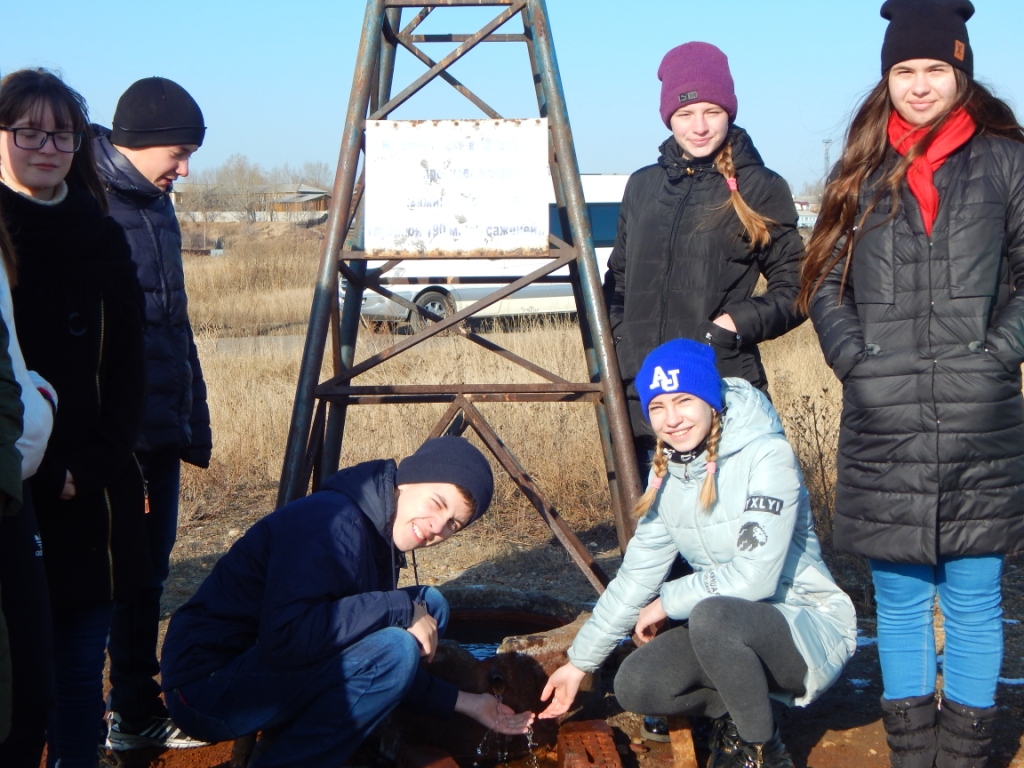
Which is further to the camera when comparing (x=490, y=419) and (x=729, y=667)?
(x=490, y=419)

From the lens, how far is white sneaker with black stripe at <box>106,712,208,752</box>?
10.2ft

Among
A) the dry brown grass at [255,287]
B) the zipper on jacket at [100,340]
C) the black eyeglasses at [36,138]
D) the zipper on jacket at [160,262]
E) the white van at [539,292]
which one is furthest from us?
the dry brown grass at [255,287]

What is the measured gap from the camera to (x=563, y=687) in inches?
115

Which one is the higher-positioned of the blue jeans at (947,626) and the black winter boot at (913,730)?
the blue jeans at (947,626)

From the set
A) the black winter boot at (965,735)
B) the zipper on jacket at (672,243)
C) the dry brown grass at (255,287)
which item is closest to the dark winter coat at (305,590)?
the zipper on jacket at (672,243)

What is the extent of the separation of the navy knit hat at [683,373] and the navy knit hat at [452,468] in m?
0.49

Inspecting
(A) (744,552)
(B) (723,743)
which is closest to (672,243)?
(A) (744,552)

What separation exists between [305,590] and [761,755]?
124 centimetres

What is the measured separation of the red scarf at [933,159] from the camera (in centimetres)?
264

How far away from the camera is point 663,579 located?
9.77 ft

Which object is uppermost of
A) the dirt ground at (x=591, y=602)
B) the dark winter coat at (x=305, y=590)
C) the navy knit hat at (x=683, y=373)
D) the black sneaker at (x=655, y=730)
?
the navy knit hat at (x=683, y=373)

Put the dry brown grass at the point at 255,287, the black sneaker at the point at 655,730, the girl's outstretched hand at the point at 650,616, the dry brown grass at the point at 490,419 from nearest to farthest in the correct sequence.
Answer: the girl's outstretched hand at the point at 650,616 < the black sneaker at the point at 655,730 < the dry brown grass at the point at 490,419 < the dry brown grass at the point at 255,287

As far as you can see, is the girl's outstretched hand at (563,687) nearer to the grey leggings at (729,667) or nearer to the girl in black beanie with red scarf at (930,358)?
the grey leggings at (729,667)

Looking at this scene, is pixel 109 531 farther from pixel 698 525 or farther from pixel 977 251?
pixel 977 251
